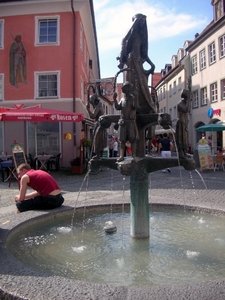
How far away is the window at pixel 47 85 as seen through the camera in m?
19.2

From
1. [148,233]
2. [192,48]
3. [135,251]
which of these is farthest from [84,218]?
[192,48]

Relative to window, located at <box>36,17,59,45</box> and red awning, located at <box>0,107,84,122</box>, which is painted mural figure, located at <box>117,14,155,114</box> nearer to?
red awning, located at <box>0,107,84,122</box>

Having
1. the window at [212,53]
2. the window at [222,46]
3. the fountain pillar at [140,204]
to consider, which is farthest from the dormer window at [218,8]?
the fountain pillar at [140,204]

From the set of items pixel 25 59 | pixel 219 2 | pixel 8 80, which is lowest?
pixel 8 80

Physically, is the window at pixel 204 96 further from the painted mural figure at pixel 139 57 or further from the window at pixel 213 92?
the painted mural figure at pixel 139 57

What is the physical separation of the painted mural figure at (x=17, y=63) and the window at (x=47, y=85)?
85cm

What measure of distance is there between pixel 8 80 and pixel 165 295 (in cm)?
1852

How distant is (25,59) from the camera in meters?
19.1

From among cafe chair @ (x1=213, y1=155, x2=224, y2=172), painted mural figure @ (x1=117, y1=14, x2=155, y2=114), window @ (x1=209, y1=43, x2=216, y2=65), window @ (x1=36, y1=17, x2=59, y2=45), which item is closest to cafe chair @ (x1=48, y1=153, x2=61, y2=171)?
window @ (x1=36, y1=17, x2=59, y2=45)

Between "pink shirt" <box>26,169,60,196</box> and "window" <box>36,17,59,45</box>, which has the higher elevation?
"window" <box>36,17,59,45</box>

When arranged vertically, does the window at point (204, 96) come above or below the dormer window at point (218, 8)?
below

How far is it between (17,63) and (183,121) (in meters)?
16.7

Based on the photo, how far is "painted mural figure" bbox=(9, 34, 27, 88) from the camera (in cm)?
1902

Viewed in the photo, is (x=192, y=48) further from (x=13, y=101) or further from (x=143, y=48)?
(x=143, y=48)
